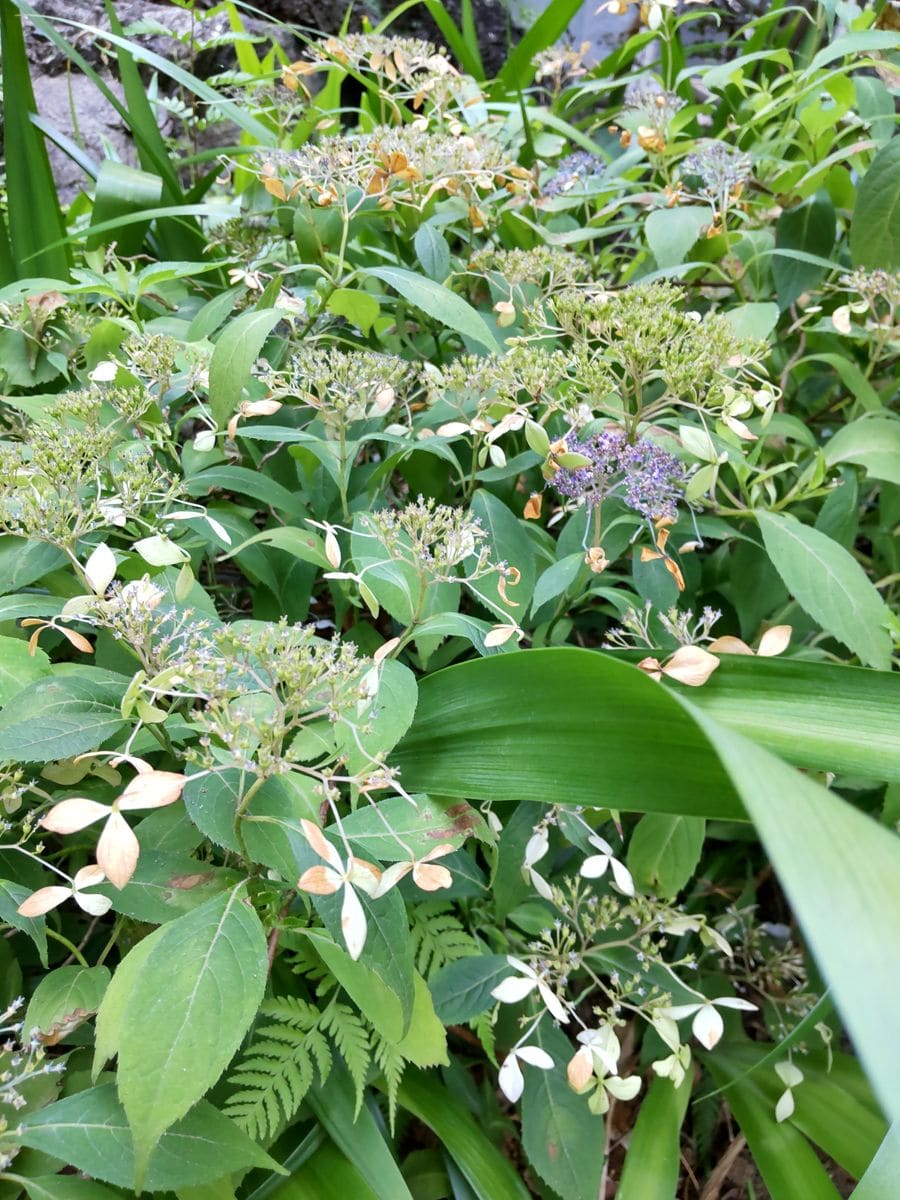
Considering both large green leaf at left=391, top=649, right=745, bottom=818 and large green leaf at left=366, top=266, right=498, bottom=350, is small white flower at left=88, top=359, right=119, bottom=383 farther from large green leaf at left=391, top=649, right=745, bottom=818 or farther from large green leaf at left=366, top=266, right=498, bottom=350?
large green leaf at left=391, top=649, right=745, bottom=818

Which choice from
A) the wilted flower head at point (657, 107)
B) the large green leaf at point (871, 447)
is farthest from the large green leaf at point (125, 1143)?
the wilted flower head at point (657, 107)

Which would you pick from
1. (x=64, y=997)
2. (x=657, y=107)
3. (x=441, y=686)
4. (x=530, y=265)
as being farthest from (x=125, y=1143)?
(x=657, y=107)

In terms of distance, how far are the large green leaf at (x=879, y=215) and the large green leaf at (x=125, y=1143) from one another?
1.00 m

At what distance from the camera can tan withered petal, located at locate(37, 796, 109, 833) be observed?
0.40 meters

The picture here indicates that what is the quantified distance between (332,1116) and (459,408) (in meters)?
0.57

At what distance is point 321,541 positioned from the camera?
24.5 inches

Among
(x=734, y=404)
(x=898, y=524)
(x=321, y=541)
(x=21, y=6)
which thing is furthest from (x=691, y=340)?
(x=21, y=6)

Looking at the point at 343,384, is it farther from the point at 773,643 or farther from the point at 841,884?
the point at 841,884

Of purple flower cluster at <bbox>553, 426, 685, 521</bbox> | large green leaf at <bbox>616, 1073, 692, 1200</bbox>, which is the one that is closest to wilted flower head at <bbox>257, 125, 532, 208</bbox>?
purple flower cluster at <bbox>553, 426, 685, 521</bbox>

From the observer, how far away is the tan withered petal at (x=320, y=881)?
0.39 metres

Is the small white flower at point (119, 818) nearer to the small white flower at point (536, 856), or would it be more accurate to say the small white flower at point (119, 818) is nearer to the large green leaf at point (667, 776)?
the large green leaf at point (667, 776)

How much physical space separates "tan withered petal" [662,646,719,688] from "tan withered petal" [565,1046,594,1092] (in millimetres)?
280

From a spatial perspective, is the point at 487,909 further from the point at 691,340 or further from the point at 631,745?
the point at 691,340

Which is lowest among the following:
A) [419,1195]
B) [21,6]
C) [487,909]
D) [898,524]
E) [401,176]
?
[419,1195]
